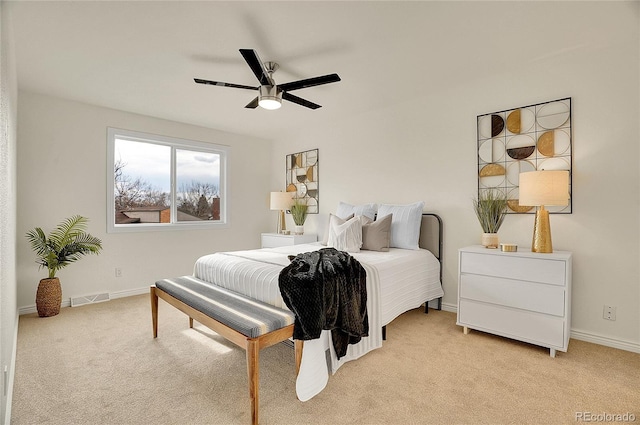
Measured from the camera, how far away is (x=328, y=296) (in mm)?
2018

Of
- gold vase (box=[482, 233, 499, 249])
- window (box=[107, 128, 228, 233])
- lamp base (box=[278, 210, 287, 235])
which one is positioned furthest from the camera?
lamp base (box=[278, 210, 287, 235])

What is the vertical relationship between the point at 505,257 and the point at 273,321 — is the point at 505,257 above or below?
above

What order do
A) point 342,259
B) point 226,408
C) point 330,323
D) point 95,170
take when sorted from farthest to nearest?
1. point 95,170
2. point 342,259
3. point 330,323
4. point 226,408

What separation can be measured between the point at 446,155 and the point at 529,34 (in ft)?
4.48

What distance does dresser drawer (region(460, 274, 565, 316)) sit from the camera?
2436 mm

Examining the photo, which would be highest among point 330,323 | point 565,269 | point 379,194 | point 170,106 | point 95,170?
point 170,106

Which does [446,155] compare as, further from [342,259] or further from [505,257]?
[342,259]

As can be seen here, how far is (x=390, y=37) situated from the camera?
2441 millimetres

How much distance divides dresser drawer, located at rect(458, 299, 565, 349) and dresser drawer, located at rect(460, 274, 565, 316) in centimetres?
5

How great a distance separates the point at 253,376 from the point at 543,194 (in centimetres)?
256

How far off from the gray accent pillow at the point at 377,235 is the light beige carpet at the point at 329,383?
0.87m

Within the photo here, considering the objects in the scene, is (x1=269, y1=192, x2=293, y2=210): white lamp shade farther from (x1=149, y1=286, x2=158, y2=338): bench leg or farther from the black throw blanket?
the black throw blanket

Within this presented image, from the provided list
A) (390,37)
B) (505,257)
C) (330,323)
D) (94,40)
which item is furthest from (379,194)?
(94,40)

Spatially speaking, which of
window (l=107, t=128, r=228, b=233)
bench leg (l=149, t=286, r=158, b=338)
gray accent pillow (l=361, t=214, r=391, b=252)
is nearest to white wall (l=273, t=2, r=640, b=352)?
gray accent pillow (l=361, t=214, r=391, b=252)
